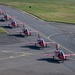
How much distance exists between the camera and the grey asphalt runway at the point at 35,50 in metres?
79.7

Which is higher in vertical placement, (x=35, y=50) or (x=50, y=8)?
(x=50, y=8)

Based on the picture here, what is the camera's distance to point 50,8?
6304 inches

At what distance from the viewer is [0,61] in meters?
84.9

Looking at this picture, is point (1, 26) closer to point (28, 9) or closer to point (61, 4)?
point (28, 9)

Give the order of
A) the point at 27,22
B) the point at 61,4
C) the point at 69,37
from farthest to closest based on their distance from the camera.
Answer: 1. the point at 61,4
2. the point at 27,22
3. the point at 69,37

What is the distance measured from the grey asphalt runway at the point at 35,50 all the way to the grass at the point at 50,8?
8.54m

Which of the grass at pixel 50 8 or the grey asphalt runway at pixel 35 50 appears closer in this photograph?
the grey asphalt runway at pixel 35 50

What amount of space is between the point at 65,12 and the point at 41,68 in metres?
75.5

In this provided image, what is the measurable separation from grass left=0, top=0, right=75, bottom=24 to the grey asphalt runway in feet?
28.0

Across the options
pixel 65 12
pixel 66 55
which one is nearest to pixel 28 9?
pixel 65 12

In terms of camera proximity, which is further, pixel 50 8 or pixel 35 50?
pixel 50 8

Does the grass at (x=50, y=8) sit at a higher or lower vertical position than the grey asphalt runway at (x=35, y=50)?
higher

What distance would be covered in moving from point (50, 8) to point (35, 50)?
67.7 m

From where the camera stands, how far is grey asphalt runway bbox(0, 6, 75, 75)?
79688 millimetres
